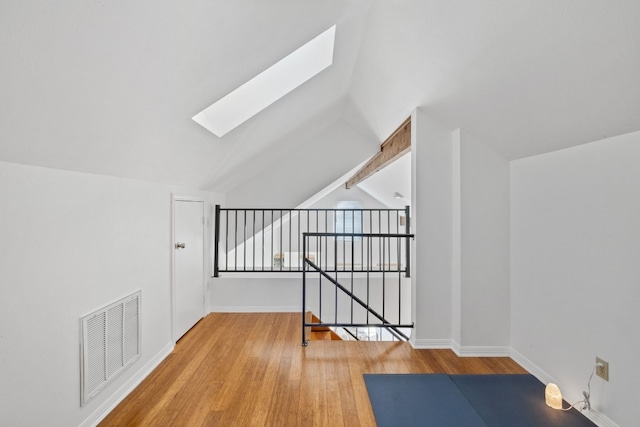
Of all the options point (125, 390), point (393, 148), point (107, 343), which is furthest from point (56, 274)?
point (393, 148)

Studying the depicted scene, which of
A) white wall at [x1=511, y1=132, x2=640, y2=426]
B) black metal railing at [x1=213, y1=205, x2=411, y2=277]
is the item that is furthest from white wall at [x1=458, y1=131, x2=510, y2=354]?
black metal railing at [x1=213, y1=205, x2=411, y2=277]

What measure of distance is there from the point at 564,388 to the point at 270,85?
309cm

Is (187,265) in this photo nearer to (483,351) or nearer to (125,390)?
(125,390)

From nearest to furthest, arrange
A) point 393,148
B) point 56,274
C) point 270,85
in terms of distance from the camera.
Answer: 1. point 56,274
2. point 270,85
3. point 393,148

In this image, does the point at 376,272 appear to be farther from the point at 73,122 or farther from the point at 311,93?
the point at 73,122

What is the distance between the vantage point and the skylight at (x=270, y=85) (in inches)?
101

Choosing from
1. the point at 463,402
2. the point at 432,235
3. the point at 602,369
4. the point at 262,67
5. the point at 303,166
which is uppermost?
the point at 262,67

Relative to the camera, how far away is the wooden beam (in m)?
3.48

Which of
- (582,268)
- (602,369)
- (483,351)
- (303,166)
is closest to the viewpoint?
(602,369)

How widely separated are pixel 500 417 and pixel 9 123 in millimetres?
2866

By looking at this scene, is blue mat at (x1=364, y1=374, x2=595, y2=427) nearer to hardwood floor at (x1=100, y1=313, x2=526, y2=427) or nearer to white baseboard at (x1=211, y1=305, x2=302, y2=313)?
hardwood floor at (x1=100, y1=313, x2=526, y2=427)

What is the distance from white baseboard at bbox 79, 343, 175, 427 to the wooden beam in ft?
10.0

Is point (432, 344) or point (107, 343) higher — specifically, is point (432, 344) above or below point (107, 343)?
below

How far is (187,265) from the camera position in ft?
11.0
